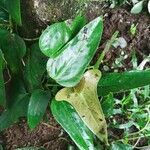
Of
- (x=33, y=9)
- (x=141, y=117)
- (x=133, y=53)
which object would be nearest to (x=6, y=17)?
(x=33, y=9)

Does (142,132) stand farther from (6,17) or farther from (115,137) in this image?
(6,17)

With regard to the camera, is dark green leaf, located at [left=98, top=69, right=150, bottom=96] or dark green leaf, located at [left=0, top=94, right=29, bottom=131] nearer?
dark green leaf, located at [left=98, top=69, right=150, bottom=96]

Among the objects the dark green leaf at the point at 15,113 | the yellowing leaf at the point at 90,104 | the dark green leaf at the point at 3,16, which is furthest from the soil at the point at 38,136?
the dark green leaf at the point at 3,16

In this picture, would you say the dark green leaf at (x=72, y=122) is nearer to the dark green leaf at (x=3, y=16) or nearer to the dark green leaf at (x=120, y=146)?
the dark green leaf at (x=120, y=146)

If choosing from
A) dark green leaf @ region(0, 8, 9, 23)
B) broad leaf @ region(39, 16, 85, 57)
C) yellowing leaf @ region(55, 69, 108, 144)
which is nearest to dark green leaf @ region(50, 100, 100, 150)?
yellowing leaf @ region(55, 69, 108, 144)

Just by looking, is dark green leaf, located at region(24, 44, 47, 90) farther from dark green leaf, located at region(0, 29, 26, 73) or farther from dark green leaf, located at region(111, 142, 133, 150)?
dark green leaf, located at region(111, 142, 133, 150)
